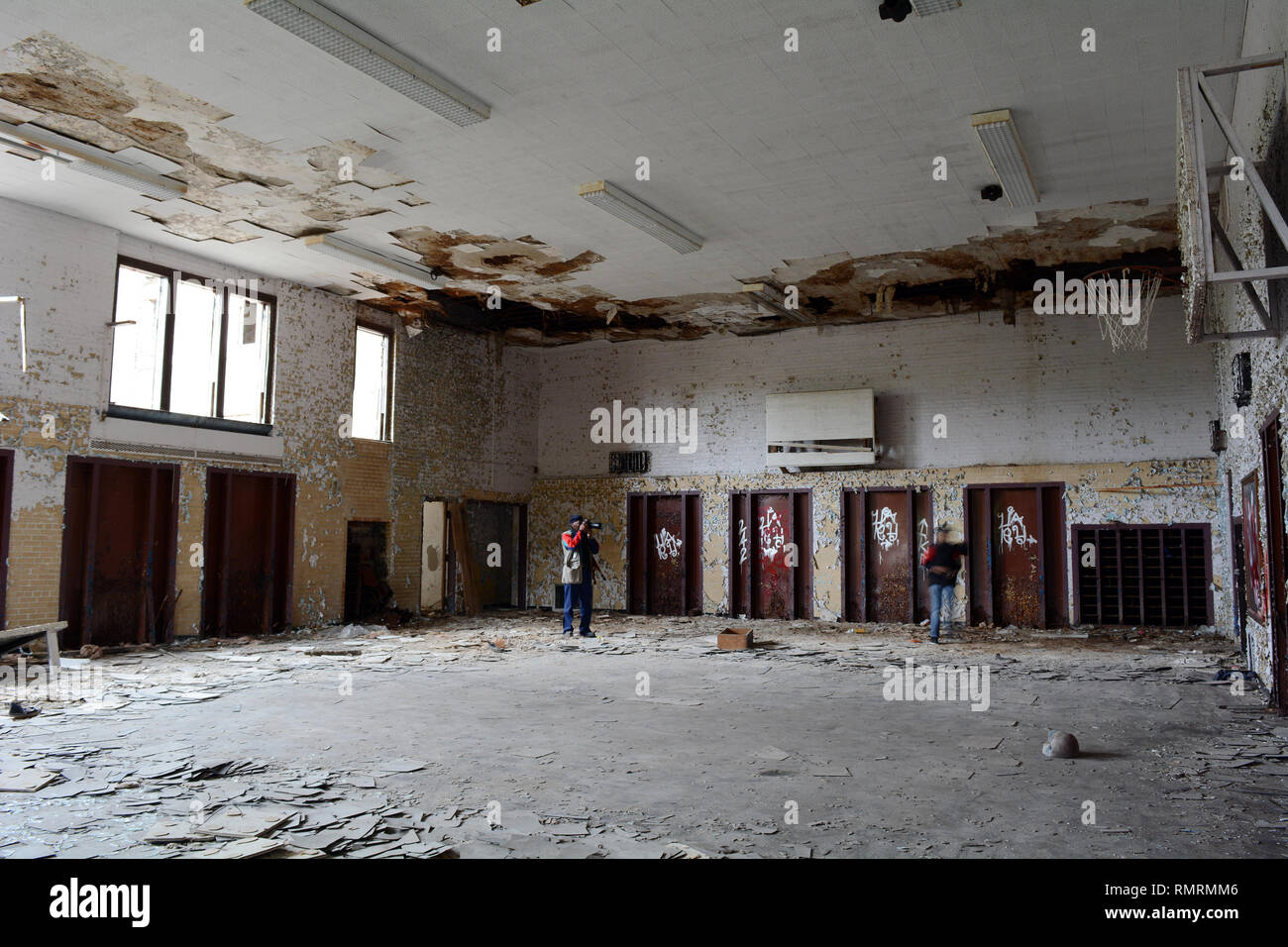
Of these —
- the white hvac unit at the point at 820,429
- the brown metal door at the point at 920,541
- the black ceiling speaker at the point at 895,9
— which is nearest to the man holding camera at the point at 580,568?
the white hvac unit at the point at 820,429

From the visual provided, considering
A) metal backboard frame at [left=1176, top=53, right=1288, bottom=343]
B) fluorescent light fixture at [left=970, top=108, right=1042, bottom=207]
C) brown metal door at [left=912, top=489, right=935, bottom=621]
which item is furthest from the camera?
brown metal door at [left=912, top=489, right=935, bottom=621]

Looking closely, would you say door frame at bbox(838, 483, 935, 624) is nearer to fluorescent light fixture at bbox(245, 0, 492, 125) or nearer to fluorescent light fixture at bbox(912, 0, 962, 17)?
fluorescent light fixture at bbox(912, 0, 962, 17)

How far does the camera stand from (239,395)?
11.8 meters

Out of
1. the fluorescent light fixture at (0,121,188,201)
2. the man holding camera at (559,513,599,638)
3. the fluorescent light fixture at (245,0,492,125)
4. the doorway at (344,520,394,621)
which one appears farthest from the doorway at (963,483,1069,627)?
the fluorescent light fixture at (0,121,188,201)

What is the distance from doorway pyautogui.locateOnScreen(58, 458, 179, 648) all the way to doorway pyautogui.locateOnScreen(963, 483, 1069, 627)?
1160 cm

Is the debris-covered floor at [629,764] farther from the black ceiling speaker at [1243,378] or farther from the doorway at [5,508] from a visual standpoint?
the black ceiling speaker at [1243,378]

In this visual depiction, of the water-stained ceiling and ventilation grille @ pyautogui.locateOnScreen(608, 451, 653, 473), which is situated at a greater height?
the water-stained ceiling

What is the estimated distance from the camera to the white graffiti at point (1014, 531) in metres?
13.3

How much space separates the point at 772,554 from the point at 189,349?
9.60 meters

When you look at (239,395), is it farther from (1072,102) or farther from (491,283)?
(1072,102)

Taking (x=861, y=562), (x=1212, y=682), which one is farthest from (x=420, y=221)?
(x=1212, y=682)

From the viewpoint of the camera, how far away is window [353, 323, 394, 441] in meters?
13.6

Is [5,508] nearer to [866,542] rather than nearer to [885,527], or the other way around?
[866,542]

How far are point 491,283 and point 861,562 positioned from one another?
297 inches
